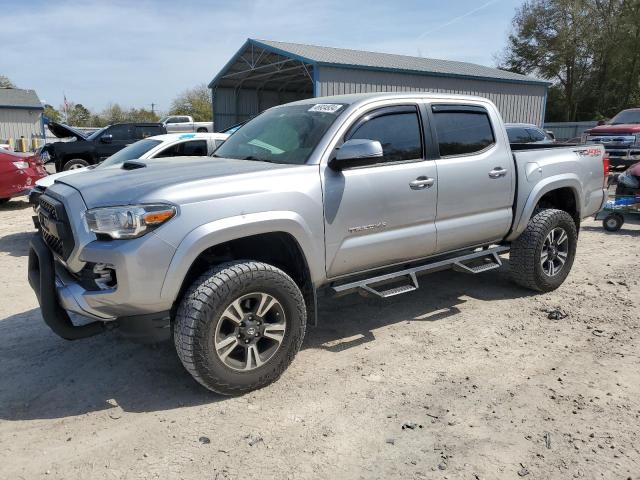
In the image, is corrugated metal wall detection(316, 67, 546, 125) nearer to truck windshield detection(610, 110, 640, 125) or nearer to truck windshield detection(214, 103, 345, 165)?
truck windshield detection(610, 110, 640, 125)

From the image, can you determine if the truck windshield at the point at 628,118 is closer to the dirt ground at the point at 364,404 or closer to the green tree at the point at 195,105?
the dirt ground at the point at 364,404

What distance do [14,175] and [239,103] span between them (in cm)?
1895

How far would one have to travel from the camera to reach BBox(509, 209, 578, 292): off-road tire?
528 centimetres

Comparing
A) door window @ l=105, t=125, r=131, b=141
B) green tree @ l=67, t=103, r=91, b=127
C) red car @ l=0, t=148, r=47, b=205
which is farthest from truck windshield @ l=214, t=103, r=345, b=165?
green tree @ l=67, t=103, r=91, b=127

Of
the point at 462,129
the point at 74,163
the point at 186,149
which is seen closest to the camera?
the point at 462,129

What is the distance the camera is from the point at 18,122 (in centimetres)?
3975

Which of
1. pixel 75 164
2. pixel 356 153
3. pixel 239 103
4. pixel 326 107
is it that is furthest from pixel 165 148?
pixel 239 103

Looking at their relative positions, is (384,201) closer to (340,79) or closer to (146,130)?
(146,130)

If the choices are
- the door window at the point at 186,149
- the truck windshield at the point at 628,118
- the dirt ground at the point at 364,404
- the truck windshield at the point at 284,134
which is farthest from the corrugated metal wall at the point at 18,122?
the truck windshield at the point at 284,134

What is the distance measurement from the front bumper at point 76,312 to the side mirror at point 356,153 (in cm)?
154

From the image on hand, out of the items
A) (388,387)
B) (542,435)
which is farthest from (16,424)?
(542,435)

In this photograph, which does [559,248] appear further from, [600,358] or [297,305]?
[297,305]

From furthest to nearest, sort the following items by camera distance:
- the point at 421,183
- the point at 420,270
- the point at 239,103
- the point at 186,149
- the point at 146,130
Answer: the point at 239,103
the point at 146,130
the point at 186,149
the point at 420,270
the point at 421,183

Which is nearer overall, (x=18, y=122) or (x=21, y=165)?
(x=21, y=165)
